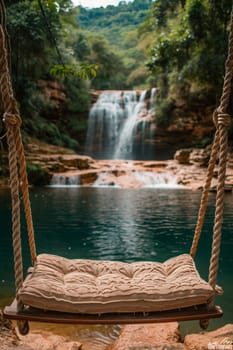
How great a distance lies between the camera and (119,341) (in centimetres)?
261

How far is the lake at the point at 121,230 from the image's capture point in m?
4.83

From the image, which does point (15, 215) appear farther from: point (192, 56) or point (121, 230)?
point (192, 56)

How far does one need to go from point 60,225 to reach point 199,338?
190 inches

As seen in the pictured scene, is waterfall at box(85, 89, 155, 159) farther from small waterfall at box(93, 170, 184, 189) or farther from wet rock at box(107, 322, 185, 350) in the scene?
wet rock at box(107, 322, 185, 350)

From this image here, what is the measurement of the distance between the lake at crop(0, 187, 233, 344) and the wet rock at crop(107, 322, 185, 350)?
452 mm

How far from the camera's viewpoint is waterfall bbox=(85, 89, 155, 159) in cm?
1980

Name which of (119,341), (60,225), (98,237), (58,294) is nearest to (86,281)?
(58,294)

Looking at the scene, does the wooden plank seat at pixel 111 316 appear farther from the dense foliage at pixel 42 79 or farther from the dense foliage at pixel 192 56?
the dense foliage at pixel 192 56

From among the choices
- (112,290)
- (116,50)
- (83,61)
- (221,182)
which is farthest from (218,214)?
(116,50)

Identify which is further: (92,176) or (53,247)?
(92,176)

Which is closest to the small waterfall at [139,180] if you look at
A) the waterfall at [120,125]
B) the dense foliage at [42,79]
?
the dense foliage at [42,79]

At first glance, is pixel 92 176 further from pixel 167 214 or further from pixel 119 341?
pixel 119 341

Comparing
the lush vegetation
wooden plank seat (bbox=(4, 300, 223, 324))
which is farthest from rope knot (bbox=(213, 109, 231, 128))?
the lush vegetation

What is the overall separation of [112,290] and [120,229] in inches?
193
